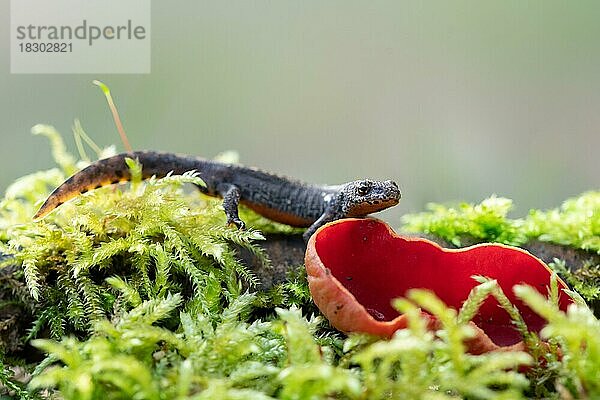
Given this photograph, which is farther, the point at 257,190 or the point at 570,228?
the point at 257,190

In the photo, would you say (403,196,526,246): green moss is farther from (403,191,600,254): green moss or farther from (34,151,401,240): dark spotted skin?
(34,151,401,240): dark spotted skin

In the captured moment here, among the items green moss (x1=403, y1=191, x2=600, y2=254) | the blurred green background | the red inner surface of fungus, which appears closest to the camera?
the red inner surface of fungus

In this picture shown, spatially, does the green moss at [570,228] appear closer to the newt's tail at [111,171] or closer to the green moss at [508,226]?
the green moss at [508,226]

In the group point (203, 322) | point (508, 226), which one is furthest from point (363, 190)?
point (203, 322)

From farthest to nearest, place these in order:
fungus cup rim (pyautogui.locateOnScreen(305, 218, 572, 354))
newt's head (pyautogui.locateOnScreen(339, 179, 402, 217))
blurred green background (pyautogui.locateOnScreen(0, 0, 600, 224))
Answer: blurred green background (pyautogui.locateOnScreen(0, 0, 600, 224)) < newt's head (pyautogui.locateOnScreen(339, 179, 402, 217)) < fungus cup rim (pyautogui.locateOnScreen(305, 218, 572, 354))

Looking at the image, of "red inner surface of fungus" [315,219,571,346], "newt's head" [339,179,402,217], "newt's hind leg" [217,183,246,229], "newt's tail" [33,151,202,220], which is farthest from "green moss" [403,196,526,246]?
"newt's tail" [33,151,202,220]

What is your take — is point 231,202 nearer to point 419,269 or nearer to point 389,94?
point 419,269

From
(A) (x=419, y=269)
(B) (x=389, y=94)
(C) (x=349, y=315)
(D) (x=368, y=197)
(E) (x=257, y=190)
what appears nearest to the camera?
(C) (x=349, y=315)
